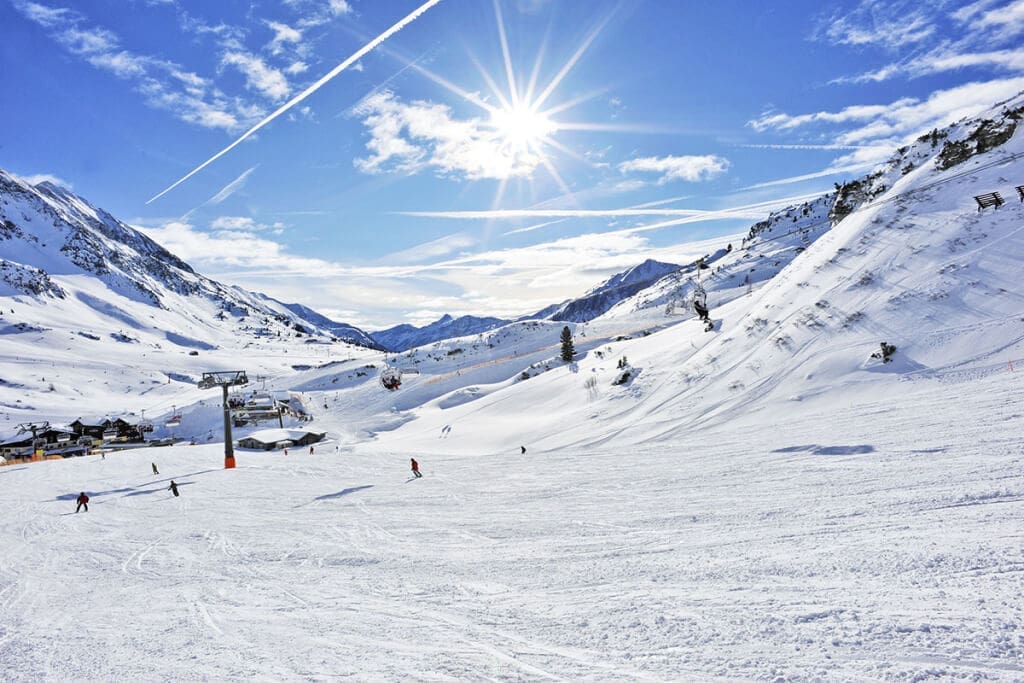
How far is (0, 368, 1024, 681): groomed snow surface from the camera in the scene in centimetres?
676

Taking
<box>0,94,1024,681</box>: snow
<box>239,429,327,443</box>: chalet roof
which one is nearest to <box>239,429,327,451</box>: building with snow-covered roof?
<box>239,429,327,443</box>: chalet roof

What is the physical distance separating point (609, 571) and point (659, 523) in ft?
10.1

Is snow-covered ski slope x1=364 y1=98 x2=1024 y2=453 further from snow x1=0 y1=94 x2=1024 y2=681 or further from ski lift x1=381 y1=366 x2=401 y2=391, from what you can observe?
ski lift x1=381 y1=366 x2=401 y2=391

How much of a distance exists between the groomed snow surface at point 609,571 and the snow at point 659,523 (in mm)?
66

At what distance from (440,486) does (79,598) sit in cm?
1218

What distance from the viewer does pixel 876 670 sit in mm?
5684

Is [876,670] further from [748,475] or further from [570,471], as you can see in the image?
[570,471]

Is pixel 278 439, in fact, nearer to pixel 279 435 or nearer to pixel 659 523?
pixel 279 435

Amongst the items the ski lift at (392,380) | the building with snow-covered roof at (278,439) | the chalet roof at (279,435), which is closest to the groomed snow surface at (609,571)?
the building with snow-covered roof at (278,439)

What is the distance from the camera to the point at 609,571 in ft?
33.1

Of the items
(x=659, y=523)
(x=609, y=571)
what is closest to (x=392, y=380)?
(x=659, y=523)

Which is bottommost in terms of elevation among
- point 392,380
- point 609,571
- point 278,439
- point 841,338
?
point 609,571

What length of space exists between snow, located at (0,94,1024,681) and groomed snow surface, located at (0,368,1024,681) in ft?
0.22

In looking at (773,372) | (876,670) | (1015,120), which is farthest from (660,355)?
(1015,120)
